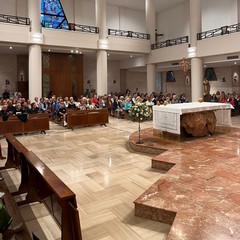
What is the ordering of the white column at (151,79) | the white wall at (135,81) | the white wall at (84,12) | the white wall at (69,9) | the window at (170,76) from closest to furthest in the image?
1. the white column at (151,79)
2. the white wall at (69,9)
3. the white wall at (84,12)
4. the window at (170,76)
5. the white wall at (135,81)

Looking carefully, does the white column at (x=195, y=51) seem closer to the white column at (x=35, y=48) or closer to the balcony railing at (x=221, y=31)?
the balcony railing at (x=221, y=31)

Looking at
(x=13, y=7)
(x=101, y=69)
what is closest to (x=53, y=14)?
(x=13, y=7)

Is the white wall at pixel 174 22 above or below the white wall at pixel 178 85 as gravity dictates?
above

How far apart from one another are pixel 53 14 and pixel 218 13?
33.8 ft

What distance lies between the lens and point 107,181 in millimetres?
4398

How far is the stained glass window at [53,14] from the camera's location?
1554cm

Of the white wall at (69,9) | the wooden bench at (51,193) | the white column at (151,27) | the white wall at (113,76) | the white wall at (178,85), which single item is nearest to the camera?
the wooden bench at (51,193)

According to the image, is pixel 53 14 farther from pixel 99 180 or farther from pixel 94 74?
pixel 99 180

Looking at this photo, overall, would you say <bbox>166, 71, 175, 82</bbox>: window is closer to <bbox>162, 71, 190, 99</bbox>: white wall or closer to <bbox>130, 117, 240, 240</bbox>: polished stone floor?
<bbox>162, 71, 190, 99</bbox>: white wall

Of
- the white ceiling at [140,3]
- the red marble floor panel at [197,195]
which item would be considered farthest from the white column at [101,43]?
the red marble floor panel at [197,195]

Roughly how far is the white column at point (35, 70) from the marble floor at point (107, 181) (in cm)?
426

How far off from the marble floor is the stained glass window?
978 cm

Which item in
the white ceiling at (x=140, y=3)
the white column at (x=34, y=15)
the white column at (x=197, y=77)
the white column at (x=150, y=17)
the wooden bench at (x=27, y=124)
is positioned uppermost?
the white ceiling at (x=140, y=3)

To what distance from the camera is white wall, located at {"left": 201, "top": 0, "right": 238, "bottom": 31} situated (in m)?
15.3
